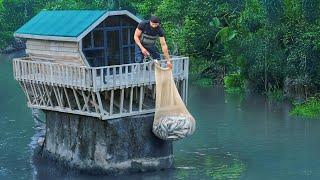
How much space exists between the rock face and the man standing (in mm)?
2302

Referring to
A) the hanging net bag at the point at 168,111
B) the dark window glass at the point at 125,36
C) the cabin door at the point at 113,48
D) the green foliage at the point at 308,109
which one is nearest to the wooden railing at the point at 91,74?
the cabin door at the point at 113,48

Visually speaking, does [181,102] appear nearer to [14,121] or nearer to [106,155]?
[106,155]

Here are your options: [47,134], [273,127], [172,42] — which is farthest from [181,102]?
[172,42]

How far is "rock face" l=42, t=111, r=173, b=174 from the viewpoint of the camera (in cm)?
2533

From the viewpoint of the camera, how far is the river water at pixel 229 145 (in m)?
26.6

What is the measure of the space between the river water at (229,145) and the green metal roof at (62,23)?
5357mm

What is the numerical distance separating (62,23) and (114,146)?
5.20 meters

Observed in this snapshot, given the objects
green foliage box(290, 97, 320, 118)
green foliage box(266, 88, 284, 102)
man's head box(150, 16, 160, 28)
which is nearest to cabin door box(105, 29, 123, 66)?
man's head box(150, 16, 160, 28)

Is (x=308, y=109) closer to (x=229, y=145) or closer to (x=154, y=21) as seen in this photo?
(x=229, y=145)

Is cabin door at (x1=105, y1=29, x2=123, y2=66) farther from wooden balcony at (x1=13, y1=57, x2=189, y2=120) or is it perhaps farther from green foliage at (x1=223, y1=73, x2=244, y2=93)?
green foliage at (x1=223, y1=73, x2=244, y2=93)

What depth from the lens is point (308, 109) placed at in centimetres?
3828

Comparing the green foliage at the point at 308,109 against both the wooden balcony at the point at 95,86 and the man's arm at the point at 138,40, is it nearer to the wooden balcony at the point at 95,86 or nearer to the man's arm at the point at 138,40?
the wooden balcony at the point at 95,86

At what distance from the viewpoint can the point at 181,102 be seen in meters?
25.1

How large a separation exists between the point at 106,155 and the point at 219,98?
2125 centimetres
